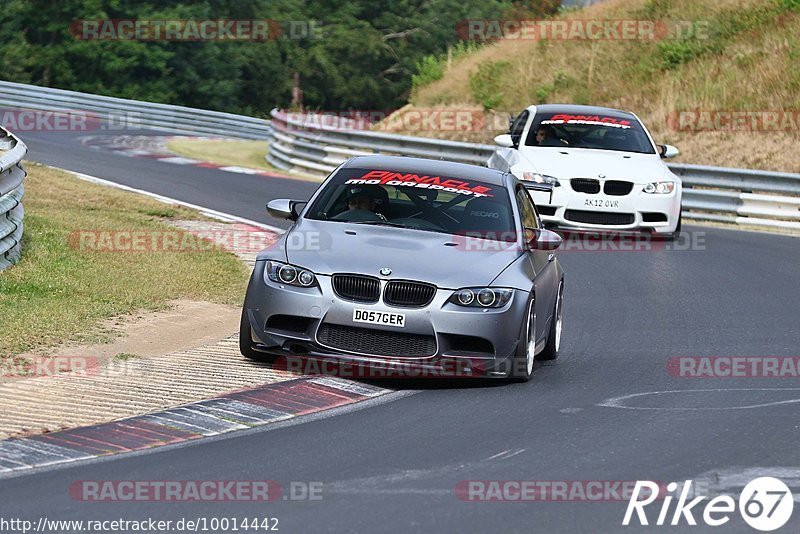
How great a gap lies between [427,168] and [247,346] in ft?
7.31

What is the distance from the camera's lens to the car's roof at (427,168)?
10.8 meters

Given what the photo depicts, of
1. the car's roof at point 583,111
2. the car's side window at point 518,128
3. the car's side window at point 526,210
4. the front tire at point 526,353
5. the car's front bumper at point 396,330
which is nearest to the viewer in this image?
the car's front bumper at point 396,330

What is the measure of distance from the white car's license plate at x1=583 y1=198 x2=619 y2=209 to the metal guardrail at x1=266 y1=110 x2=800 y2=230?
5.23m

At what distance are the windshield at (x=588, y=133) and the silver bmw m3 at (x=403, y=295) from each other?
9053 mm

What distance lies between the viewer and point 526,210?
11.1 m

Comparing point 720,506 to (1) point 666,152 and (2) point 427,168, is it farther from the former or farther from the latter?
(1) point 666,152

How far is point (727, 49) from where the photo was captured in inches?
1303

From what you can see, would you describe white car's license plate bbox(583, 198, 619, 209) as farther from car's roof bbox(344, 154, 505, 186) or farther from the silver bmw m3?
the silver bmw m3

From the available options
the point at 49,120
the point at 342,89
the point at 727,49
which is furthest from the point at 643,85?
the point at 342,89

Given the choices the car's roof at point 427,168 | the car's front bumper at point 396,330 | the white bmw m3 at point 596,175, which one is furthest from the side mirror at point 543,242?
the white bmw m3 at point 596,175

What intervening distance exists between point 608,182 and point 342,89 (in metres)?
51.7

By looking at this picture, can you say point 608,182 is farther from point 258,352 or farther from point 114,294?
point 258,352

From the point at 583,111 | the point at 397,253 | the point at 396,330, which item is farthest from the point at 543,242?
the point at 583,111

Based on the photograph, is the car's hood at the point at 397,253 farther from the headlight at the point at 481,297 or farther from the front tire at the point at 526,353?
the front tire at the point at 526,353
